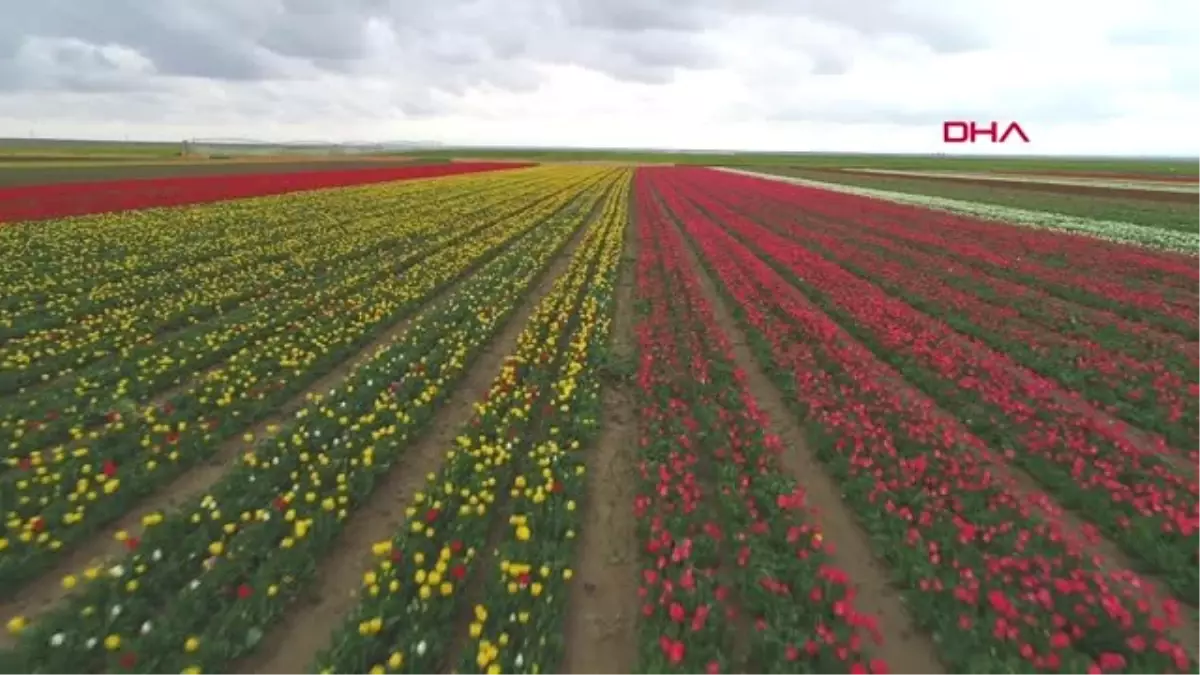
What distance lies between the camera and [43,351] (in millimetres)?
9898

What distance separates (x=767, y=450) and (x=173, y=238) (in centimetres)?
2175

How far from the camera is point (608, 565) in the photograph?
18.0 ft

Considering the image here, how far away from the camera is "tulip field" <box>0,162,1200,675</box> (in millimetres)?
4352

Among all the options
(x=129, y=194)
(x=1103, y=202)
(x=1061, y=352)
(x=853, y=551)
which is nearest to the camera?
(x=853, y=551)

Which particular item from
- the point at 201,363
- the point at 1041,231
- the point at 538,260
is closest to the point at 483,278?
the point at 538,260

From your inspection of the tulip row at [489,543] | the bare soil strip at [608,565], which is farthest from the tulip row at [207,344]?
the bare soil strip at [608,565]

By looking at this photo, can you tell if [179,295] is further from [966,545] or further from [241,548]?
[966,545]

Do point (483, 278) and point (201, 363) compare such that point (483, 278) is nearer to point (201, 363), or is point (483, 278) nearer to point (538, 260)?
point (538, 260)

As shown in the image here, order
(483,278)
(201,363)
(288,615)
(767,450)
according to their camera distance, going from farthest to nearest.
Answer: (483,278)
(201,363)
(767,450)
(288,615)

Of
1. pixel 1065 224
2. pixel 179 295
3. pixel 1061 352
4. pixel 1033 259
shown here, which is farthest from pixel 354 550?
pixel 1065 224

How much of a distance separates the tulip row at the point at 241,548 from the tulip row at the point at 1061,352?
9452 mm

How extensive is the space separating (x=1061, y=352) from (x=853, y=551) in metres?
8.09

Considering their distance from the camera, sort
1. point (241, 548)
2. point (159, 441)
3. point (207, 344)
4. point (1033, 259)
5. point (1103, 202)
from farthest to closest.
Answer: point (1103, 202) → point (1033, 259) → point (207, 344) → point (159, 441) → point (241, 548)

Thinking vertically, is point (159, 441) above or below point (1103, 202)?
below
